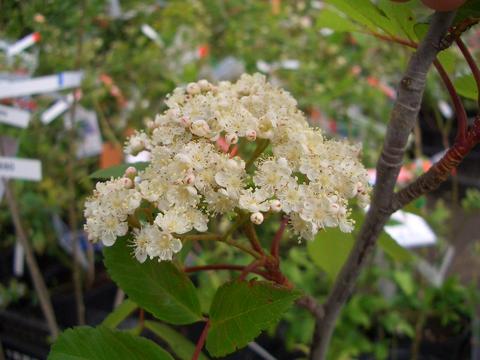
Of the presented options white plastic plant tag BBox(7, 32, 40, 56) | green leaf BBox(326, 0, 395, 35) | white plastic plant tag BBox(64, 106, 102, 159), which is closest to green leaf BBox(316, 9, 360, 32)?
green leaf BBox(326, 0, 395, 35)

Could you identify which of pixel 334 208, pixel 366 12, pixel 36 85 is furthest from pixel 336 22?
pixel 36 85

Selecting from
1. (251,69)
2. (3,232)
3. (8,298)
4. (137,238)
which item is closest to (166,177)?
(137,238)

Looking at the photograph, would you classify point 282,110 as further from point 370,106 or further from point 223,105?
point 370,106

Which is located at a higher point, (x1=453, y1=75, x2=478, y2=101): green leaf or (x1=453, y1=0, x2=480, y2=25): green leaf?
(x1=453, y1=0, x2=480, y2=25): green leaf

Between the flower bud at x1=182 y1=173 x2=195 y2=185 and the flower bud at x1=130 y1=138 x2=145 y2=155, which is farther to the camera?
the flower bud at x1=130 y1=138 x2=145 y2=155

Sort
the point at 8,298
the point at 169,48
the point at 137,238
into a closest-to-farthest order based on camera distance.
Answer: the point at 137,238
the point at 8,298
the point at 169,48

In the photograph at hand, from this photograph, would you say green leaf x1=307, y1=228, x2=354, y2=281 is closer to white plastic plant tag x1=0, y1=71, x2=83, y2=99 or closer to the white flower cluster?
the white flower cluster

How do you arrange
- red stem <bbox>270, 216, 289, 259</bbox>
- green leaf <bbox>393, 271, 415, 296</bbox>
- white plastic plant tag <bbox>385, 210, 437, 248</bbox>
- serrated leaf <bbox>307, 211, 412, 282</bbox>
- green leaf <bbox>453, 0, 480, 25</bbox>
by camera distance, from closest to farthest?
green leaf <bbox>453, 0, 480, 25</bbox>, red stem <bbox>270, 216, 289, 259</bbox>, serrated leaf <bbox>307, 211, 412, 282</bbox>, white plastic plant tag <bbox>385, 210, 437, 248</bbox>, green leaf <bbox>393, 271, 415, 296</bbox>
